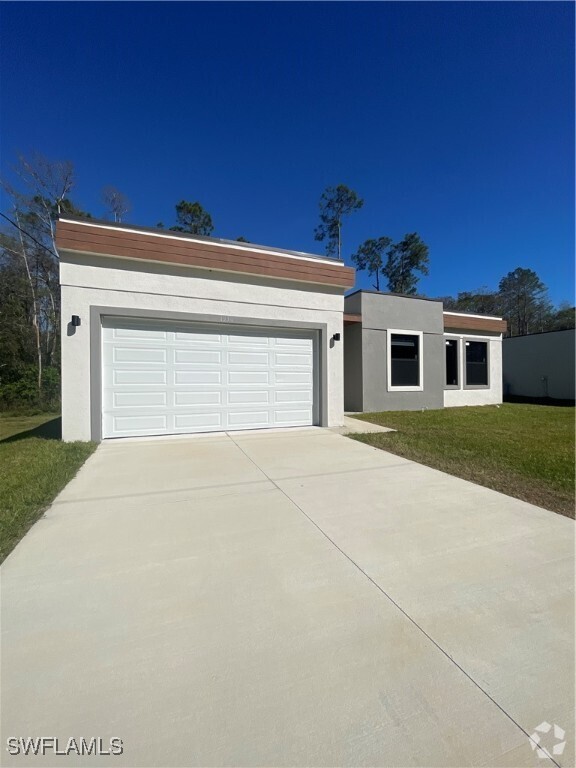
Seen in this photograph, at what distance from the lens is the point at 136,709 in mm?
1462

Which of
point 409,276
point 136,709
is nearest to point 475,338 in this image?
point 136,709

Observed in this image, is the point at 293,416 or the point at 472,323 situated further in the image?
the point at 472,323

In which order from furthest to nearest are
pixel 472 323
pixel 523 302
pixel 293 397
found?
1. pixel 523 302
2. pixel 472 323
3. pixel 293 397

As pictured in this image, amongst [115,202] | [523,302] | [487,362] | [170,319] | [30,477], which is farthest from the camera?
[523,302]

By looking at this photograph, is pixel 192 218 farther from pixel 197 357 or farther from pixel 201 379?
pixel 201 379

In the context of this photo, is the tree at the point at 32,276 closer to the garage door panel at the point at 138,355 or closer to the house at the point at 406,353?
the garage door panel at the point at 138,355

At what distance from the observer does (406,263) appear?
3231cm

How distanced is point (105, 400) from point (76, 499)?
11.0 ft

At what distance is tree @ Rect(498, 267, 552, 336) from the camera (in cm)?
3853

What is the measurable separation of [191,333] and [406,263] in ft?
99.2

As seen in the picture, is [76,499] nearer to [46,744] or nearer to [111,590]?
[111,590]

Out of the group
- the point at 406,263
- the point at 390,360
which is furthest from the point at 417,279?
the point at 390,360

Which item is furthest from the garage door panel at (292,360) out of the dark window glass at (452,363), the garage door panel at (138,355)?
the dark window glass at (452,363)

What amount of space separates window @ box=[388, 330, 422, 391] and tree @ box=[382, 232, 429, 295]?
21.0 m
